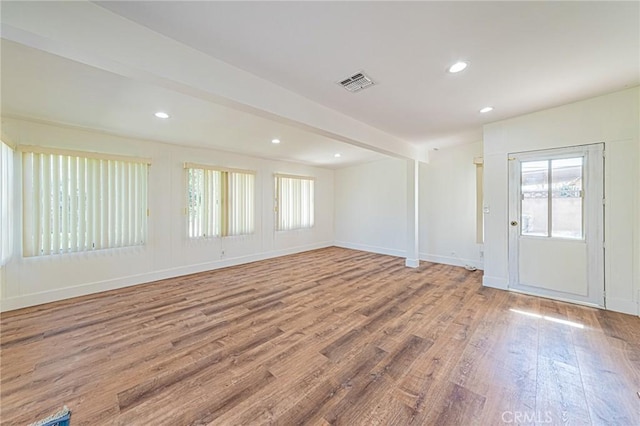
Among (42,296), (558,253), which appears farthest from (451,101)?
(42,296)

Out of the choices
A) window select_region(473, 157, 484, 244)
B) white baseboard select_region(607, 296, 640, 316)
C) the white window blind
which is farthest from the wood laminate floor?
window select_region(473, 157, 484, 244)

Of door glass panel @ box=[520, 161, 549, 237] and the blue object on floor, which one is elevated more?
door glass panel @ box=[520, 161, 549, 237]

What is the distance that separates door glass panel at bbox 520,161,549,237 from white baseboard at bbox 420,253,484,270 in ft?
5.05

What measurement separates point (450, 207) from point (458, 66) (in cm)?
378

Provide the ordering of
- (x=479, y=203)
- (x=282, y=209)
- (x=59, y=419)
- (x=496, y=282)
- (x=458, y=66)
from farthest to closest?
(x=282, y=209) → (x=479, y=203) → (x=496, y=282) → (x=458, y=66) → (x=59, y=419)

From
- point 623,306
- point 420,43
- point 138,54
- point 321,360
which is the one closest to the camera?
point 138,54

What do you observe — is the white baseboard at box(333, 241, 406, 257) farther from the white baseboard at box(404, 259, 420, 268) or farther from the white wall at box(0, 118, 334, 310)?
the white wall at box(0, 118, 334, 310)

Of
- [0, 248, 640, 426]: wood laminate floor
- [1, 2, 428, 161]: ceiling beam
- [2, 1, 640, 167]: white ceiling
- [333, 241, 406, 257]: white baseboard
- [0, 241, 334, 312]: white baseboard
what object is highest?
[2, 1, 640, 167]: white ceiling

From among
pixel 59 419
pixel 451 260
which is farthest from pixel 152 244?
pixel 451 260

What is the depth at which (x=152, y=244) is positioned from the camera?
4367 mm

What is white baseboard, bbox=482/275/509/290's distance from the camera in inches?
148

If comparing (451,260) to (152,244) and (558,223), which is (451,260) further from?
(152,244)

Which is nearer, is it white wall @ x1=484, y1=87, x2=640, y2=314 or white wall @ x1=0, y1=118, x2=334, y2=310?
white wall @ x1=484, y1=87, x2=640, y2=314

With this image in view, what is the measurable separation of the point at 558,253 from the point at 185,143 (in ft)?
20.8
